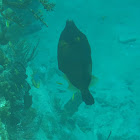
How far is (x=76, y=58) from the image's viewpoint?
6.02ft

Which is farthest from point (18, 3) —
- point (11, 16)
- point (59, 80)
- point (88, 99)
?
point (88, 99)

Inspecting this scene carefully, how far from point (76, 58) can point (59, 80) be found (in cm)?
508

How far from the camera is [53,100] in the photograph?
6.20 metres

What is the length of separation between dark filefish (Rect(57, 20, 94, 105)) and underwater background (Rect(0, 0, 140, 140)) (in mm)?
2122

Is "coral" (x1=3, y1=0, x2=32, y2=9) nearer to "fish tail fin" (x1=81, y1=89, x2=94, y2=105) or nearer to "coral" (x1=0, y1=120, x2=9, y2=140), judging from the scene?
"coral" (x1=0, y1=120, x2=9, y2=140)

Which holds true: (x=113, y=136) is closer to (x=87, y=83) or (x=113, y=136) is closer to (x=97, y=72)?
(x=97, y=72)

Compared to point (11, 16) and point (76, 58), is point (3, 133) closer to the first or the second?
point (76, 58)

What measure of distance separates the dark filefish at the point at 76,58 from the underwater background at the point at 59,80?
6.96ft

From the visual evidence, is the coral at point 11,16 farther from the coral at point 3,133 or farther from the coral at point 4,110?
the coral at point 3,133

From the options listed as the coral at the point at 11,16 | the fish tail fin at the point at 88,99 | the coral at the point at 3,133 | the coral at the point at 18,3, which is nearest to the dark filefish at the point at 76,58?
the fish tail fin at the point at 88,99

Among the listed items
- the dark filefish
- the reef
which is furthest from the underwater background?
the dark filefish

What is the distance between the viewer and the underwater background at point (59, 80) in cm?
427

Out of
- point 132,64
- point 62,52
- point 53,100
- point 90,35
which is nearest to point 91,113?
point 53,100

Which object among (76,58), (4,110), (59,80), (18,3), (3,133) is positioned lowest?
(59,80)
